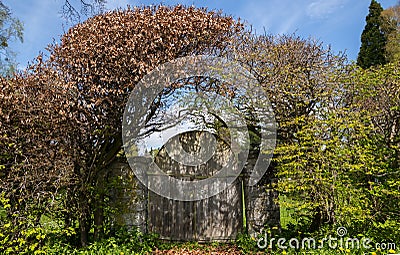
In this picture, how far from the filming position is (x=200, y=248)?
22.0ft

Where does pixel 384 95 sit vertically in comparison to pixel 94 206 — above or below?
above

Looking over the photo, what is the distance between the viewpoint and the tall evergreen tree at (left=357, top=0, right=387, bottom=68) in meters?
18.7

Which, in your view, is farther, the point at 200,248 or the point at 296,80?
the point at 200,248

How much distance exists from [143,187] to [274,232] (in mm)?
2637

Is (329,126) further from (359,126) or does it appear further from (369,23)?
(369,23)

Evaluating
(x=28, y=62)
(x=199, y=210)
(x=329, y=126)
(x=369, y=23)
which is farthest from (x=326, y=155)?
(x=369, y=23)
